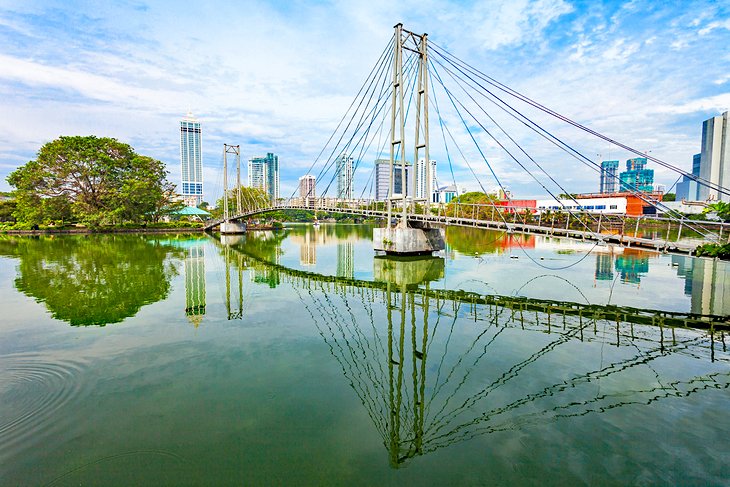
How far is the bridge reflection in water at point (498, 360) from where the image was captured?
18.8ft

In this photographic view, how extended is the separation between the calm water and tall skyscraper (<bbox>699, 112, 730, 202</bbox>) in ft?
367

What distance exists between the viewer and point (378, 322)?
10773 millimetres

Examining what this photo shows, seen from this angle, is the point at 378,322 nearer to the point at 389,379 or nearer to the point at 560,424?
the point at 389,379

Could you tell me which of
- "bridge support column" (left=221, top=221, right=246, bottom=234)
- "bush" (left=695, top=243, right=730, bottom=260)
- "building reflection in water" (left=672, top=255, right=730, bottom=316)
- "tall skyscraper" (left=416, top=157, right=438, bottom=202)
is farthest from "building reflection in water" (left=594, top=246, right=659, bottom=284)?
"bridge support column" (left=221, top=221, right=246, bottom=234)

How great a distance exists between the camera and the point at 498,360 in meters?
7.88

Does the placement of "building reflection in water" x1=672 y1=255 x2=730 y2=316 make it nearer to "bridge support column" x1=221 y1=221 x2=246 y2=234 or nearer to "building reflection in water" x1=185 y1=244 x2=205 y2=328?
"building reflection in water" x1=185 y1=244 x2=205 y2=328

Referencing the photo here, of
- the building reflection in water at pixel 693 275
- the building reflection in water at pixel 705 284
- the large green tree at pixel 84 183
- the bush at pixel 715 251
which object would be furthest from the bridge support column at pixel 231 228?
the bush at pixel 715 251

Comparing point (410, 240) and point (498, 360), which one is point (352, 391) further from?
point (410, 240)

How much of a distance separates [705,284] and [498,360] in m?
13.9

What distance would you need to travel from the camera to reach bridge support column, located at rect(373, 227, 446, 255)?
2439 cm

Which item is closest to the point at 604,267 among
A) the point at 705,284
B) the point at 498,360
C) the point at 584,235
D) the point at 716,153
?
the point at 584,235

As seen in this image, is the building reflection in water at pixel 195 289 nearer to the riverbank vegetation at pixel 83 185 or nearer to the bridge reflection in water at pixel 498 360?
the bridge reflection in water at pixel 498 360

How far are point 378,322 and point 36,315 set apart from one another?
9.60 metres

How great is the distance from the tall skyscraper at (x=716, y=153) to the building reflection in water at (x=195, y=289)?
113301mm
